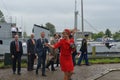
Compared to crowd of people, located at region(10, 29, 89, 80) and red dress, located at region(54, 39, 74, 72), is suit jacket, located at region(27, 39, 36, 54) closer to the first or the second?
crowd of people, located at region(10, 29, 89, 80)

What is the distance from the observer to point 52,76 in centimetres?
1425

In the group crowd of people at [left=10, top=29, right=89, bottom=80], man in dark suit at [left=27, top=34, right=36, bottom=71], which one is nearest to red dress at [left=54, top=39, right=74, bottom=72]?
crowd of people at [left=10, top=29, right=89, bottom=80]

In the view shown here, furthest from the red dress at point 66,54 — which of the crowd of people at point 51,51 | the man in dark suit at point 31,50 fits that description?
the man in dark suit at point 31,50

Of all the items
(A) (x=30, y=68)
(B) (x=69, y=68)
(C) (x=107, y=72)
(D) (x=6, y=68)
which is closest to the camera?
(B) (x=69, y=68)

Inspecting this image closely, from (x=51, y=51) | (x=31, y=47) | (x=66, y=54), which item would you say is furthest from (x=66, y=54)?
(x=31, y=47)

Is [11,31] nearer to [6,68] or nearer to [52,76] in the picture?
[6,68]

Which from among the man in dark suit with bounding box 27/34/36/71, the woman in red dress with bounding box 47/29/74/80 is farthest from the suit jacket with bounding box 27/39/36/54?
the woman in red dress with bounding box 47/29/74/80

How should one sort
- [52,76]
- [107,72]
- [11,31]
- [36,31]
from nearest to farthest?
1. [52,76]
2. [107,72]
3. [36,31]
4. [11,31]

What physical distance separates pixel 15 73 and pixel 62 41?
5.99 meters

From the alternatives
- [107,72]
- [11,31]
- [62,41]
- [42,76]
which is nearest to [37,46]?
[42,76]

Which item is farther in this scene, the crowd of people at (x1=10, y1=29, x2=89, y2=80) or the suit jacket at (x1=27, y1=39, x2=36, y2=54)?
the suit jacket at (x1=27, y1=39, x2=36, y2=54)

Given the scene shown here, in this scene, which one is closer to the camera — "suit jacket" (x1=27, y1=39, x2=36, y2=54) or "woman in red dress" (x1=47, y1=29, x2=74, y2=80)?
"woman in red dress" (x1=47, y1=29, x2=74, y2=80)

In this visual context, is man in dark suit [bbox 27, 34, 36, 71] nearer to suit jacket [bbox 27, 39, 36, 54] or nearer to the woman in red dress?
suit jacket [bbox 27, 39, 36, 54]

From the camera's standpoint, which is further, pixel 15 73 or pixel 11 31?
pixel 11 31
